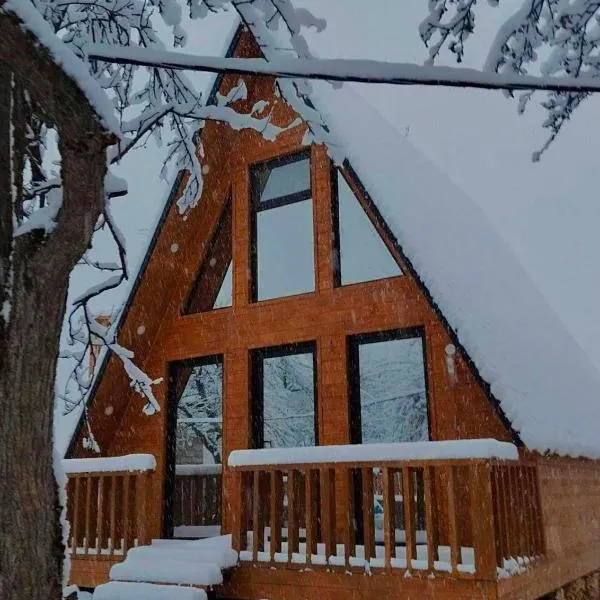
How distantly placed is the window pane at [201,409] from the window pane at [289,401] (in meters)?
0.79

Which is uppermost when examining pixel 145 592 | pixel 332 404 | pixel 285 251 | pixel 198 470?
pixel 285 251

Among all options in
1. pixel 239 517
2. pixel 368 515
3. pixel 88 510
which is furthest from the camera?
pixel 88 510

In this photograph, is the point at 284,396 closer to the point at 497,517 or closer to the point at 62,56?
the point at 497,517

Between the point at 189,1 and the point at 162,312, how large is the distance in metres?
6.12

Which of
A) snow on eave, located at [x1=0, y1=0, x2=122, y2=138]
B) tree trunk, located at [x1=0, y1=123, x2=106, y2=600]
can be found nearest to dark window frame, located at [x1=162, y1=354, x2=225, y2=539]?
tree trunk, located at [x1=0, y1=123, x2=106, y2=600]

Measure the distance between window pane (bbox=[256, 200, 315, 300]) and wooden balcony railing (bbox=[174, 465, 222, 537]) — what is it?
3366 mm

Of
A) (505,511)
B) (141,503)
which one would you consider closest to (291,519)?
(505,511)

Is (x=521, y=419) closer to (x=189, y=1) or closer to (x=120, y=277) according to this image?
(x=120, y=277)

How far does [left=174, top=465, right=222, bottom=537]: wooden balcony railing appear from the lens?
10.4 metres

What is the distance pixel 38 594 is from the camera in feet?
6.84

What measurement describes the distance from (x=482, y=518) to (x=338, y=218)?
4516 millimetres

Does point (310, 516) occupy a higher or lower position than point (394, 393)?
lower

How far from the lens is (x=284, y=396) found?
8.37m

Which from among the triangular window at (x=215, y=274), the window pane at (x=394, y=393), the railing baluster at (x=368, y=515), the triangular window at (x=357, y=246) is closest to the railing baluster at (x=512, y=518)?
the railing baluster at (x=368, y=515)
